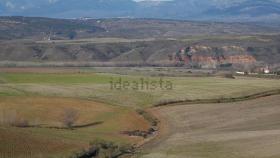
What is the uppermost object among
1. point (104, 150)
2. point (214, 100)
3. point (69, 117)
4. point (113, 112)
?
point (214, 100)

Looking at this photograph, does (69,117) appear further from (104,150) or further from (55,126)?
(104,150)

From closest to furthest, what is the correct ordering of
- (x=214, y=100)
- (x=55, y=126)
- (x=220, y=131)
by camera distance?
(x=220, y=131) → (x=55, y=126) → (x=214, y=100)

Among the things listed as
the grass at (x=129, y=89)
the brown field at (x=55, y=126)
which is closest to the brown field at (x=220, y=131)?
the brown field at (x=55, y=126)

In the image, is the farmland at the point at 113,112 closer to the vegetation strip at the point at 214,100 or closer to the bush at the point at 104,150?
the bush at the point at 104,150

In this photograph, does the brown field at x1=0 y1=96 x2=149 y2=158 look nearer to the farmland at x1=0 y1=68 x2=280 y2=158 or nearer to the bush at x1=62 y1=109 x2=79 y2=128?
the farmland at x1=0 y1=68 x2=280 y2=158

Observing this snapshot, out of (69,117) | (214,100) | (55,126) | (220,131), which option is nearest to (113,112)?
(69,117)

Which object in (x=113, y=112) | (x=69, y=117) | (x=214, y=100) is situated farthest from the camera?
(x=214, y=100)
